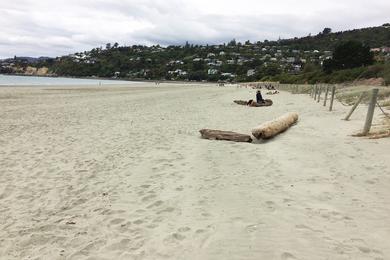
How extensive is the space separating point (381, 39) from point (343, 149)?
13756 cm

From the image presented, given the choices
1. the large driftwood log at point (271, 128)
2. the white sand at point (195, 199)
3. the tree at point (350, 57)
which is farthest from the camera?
the tree at point (350, 57)

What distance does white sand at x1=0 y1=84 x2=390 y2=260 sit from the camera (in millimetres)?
4199

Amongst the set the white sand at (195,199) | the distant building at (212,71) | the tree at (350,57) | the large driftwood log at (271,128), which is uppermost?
the tree at (350,57)

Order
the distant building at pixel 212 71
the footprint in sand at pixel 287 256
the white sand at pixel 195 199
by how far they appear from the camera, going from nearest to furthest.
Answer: the footprint in sand at pixel 287 256 < the white sand at pixel 195 199 < the distant building at pixel 212 71

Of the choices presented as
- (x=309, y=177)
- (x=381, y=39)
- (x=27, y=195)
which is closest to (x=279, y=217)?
(x=309, y=177)

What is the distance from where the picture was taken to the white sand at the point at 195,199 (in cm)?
420

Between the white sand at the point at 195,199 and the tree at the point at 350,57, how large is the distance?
192 feet

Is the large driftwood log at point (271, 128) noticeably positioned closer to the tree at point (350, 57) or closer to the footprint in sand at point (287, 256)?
the footprint in sand at point (287, 256)

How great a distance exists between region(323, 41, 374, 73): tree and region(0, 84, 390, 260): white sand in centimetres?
5840

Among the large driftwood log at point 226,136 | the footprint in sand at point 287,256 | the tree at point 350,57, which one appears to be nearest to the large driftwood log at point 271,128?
the large driftwood log at point 226,136

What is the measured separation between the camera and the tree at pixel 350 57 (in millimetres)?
63531

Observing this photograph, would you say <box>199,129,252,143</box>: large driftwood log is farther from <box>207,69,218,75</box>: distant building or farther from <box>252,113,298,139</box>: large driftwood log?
<box>207,69,218,75</box>: distant building

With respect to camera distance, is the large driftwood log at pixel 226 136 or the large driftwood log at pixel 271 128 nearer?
the large driftwood log at pixel 226 136

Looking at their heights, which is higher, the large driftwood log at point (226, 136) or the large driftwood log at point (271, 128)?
A: the large driftwood log at point (271, 128)
